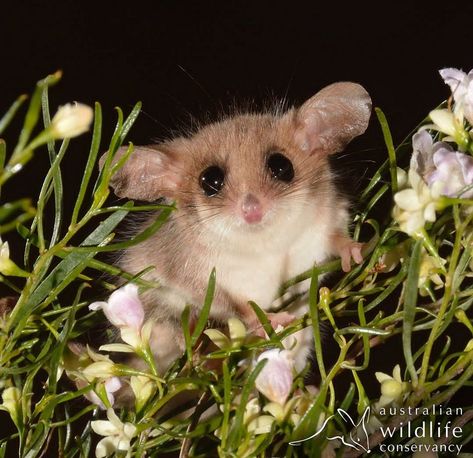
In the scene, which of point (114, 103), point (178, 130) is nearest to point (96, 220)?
point (114, 103)

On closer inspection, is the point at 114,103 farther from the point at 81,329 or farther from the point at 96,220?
the point at 81,329

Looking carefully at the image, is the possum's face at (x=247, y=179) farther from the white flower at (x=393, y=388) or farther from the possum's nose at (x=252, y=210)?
the white flower at (x=393, y=388)

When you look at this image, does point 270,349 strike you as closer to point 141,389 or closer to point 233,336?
point 233,336

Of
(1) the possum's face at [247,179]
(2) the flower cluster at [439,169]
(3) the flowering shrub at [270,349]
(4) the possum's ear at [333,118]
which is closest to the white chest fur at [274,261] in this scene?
(1) the possum's face at [247,179]

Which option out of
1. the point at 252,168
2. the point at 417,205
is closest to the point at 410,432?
the point at 417,205

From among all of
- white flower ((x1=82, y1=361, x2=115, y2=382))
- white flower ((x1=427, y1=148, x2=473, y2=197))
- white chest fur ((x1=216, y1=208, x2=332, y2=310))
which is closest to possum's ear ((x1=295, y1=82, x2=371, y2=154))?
white chest fur ((x1=216, y1=208, x2=332, y2=310))
